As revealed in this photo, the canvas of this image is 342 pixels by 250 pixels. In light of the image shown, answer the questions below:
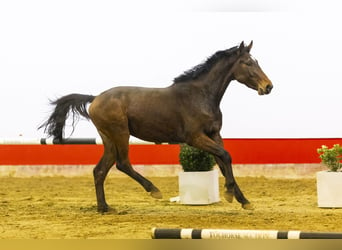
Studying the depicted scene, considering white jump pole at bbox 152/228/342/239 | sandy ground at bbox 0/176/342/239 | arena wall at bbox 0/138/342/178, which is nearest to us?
white jump pole at bbox 152/228/342/239

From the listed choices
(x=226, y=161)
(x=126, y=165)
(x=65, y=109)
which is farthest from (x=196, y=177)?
(x=65, y=109)

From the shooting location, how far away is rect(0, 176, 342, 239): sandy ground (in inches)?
225

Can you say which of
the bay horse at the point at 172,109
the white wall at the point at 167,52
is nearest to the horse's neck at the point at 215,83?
the bay horse at the point at 172,109

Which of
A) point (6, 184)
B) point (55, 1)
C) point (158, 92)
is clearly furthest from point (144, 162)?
point (158, 92)

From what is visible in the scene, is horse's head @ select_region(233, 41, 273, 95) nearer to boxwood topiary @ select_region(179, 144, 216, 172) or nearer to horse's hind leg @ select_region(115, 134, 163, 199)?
boxwood topiary @ select_region(179, 144, 216, 172)

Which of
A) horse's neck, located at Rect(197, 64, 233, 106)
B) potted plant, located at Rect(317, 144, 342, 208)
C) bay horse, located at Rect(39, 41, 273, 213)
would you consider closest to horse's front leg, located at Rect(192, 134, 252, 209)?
bay horse, located at Rect(39, 41, 273, 213)

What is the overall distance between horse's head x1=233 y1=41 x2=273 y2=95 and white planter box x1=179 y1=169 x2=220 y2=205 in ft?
4.06

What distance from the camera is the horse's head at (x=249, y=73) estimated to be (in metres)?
6.60

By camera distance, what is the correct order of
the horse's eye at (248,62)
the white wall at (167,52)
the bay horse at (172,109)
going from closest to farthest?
the bay horse at (172,109), the horse's eye at (248,62), the white wall at (167,52)

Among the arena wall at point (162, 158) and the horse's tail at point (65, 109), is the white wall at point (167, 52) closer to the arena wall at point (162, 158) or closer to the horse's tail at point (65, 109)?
the arena wall at point (162, 158)

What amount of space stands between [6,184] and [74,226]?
394 centimetres

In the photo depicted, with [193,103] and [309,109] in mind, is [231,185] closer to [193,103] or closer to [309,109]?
[193,103]

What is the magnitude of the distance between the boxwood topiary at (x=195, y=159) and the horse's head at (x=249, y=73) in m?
1.07

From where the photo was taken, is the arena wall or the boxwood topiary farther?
the arena wall
